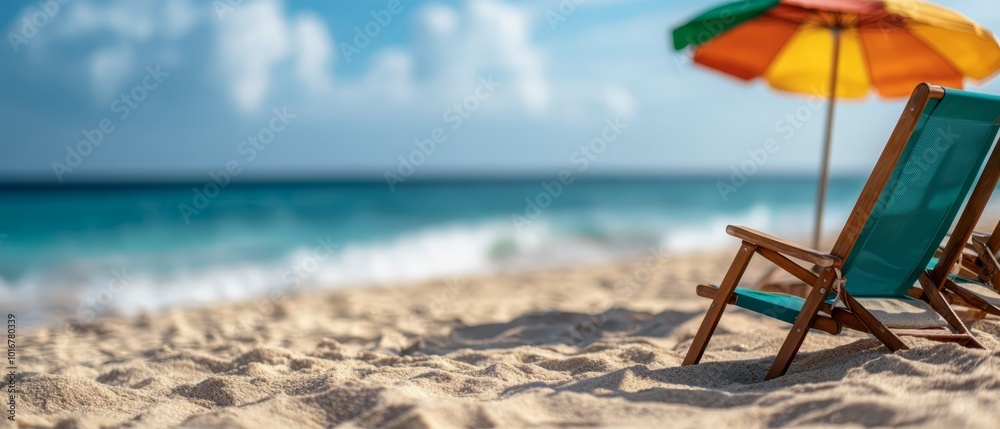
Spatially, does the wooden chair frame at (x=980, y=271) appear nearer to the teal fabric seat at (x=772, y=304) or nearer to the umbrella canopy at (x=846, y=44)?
the teal fabric seat at (x=772, y=304)

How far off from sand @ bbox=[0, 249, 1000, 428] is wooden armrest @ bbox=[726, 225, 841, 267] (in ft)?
1.20

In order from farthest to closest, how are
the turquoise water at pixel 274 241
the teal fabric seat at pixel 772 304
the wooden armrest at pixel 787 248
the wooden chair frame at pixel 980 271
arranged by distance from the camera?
1. the turquoise water at pixel 274 241
2. the wooden chair frame at pixel 980 271
3. the teal fabric seat at pixel 772 304
4. the wooden armrest at pixel 787 248

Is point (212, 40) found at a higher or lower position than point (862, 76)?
higher

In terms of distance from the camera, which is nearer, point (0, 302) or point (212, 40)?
point (0, 302)

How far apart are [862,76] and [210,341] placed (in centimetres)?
512

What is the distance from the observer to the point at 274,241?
13.2 m

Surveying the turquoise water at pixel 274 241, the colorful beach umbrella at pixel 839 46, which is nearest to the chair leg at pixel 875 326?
the colorful beach umbrella at pixel 839 46

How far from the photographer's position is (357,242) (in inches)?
516

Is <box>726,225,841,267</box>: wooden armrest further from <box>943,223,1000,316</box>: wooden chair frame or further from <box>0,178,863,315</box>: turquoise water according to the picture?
<box>0,178,863,315</box>: turquoise water

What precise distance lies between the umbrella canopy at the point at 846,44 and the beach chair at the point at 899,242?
1.59 m

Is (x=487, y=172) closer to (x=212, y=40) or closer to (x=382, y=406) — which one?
(x=212, y=40)

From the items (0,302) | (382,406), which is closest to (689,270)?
(382,406)

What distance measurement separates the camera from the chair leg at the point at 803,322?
2.43m

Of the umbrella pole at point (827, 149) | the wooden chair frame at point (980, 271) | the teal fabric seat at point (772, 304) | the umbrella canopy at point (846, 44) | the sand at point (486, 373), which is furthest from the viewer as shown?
the umbrella pole at point (827, 149)
